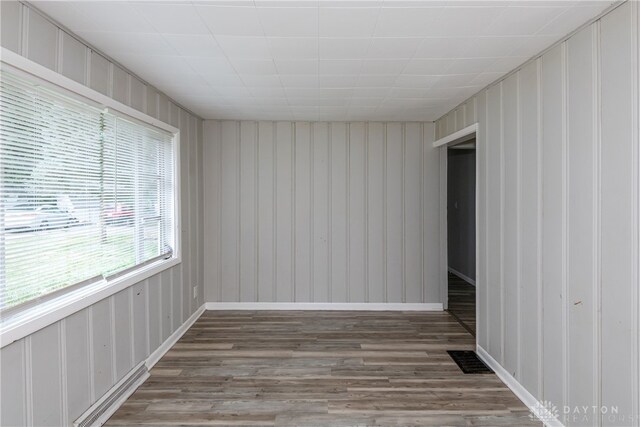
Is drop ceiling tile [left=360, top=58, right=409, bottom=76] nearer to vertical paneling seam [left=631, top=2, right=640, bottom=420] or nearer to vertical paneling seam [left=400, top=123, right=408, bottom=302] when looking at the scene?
vertical paneling seam [left=631, top=2, right=640, bottom=420]

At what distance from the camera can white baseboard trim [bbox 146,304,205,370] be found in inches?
118

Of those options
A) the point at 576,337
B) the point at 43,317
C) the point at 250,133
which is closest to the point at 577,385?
the point at 576,337

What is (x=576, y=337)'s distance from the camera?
199 cm

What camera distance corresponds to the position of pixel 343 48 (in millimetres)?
2193

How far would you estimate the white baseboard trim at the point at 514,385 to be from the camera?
2.22 metres

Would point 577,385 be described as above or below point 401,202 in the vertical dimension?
below

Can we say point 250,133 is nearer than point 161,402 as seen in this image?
No

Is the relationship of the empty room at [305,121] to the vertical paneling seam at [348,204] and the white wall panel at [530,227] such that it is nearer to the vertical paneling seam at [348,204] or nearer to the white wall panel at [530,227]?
the white wall panel at [530,227]

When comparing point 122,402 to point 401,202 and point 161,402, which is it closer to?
point 161,402

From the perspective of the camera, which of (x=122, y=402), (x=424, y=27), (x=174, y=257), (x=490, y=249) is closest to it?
(x=424, y=27)

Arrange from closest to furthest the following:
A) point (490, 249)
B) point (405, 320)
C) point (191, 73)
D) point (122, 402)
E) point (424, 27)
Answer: point (424, 27) → point (122, 402) → point (191, 73) → point (490, 249) → point (405, 320)

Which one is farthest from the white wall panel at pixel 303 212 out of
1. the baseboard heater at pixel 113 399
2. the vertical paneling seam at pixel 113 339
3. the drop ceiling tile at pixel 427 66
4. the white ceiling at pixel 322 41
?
the vertical paneling seam at pixel 113 339

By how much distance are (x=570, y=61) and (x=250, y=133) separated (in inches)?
135

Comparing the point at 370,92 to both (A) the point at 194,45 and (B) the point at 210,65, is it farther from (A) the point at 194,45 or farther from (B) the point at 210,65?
(A) the point at 194,45
